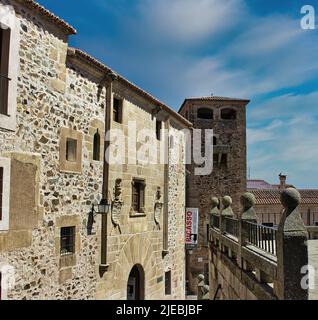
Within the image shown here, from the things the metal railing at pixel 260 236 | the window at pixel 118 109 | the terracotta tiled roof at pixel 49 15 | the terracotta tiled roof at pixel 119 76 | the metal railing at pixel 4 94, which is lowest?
the metal railing at pixel 260 236

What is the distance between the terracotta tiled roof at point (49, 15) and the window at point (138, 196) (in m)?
5.70

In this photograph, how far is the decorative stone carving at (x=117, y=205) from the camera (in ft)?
36.3

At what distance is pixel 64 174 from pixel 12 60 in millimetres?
2937

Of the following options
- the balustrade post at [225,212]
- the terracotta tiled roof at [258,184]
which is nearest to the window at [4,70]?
the balustrade post at [225,212]

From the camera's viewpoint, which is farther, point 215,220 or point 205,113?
point 205,113

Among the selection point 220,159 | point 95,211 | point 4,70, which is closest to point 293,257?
point 95,211

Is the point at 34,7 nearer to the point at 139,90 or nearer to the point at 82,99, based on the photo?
the point at 82,99

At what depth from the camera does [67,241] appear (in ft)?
30.3

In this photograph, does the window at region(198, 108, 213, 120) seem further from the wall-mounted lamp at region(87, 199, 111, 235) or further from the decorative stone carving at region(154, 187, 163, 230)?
the wall-mounted lamp at region(87, 199, 111, 235)

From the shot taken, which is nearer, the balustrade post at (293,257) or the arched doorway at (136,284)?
the balustrade post at (293,257)

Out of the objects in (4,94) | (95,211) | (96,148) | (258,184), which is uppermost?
(4,94)

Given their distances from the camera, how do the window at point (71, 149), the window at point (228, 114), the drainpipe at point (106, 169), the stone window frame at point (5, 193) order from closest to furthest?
the stone window frame at point (5, 193) < the window at point (71, 149) < the drainpipe at point (106, 169) < the window at point (228, 114)

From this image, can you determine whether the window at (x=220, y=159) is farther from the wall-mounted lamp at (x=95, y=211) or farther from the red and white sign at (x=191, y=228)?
the wall-mounted lamp at (x=95, y=211)

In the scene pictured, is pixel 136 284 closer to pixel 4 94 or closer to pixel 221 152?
pixel 4 94
